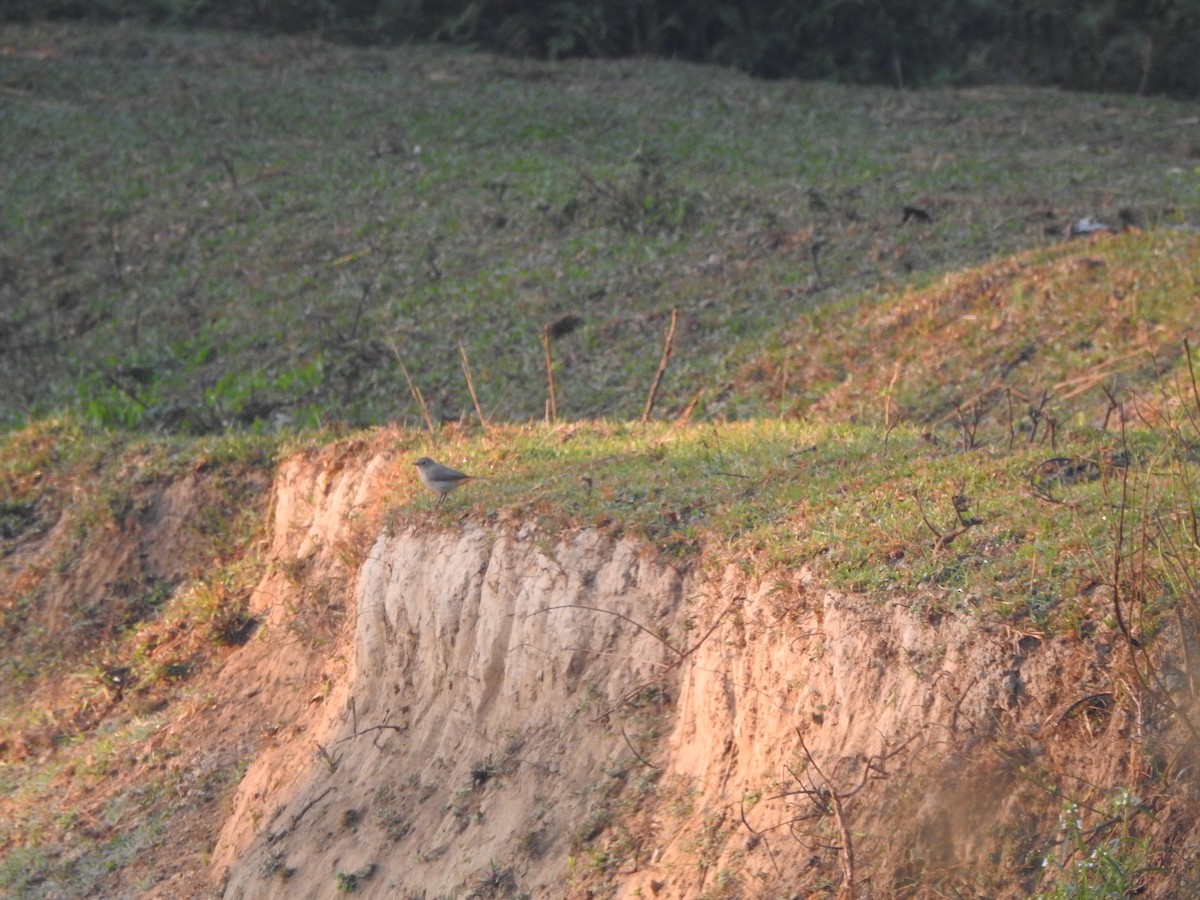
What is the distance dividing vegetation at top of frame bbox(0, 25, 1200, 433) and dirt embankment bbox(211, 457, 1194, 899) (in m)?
3.81

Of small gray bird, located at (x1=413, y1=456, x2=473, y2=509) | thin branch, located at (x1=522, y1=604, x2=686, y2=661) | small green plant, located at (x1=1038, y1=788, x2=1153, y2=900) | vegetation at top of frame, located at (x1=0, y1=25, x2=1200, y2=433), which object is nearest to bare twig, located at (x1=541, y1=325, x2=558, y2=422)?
vegetation at top of frame, located at (x1=0, y1=25, x2=1200, y2=433)

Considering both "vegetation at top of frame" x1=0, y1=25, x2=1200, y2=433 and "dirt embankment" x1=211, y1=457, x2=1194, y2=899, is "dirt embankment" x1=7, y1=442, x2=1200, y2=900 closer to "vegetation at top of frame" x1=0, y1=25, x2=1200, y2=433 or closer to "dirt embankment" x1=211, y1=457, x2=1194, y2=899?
"dirt embankment" x1=211, y1=457, x2=1194, y2=899

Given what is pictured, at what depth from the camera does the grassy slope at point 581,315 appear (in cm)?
655

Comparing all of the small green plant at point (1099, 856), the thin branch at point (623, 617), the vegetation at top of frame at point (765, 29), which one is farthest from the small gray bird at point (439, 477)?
the vegetation at top of frame at point (765, 29)

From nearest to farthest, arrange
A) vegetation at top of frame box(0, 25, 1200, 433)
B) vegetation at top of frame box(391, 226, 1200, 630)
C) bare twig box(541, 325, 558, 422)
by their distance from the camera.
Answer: vegetation at top of frame box(391, 226, 1200, 630) < bare twig box(541, 325, 558, 422) < vegetation at top of frame box(0, 25, 1200, 433)

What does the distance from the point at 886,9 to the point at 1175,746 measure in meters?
21.3

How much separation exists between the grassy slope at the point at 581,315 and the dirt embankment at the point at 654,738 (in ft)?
0.79

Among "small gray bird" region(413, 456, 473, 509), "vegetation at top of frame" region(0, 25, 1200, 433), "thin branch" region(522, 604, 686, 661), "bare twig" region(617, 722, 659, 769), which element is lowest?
"vegetation at top of frame" region(0, 25, 1200, 433)

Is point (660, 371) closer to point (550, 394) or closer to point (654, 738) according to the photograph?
point (550, 394)

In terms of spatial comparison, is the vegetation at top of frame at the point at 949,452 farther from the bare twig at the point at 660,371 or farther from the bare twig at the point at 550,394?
the bare twig at the point at 550,394

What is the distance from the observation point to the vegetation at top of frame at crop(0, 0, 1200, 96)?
2339cm

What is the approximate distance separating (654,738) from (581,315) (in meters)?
8.02

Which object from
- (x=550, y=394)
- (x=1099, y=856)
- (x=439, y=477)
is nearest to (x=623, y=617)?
(x=439, y=477)

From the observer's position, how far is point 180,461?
10.3 meters
